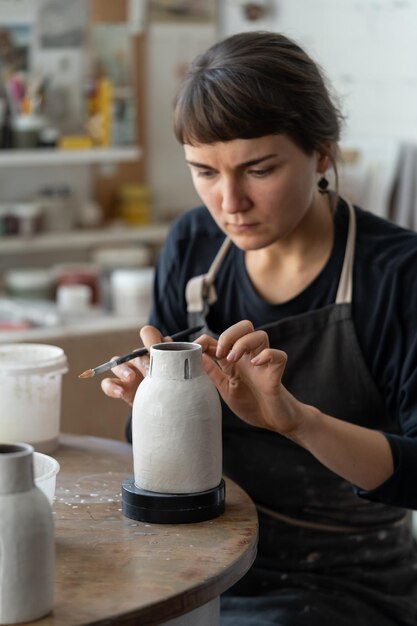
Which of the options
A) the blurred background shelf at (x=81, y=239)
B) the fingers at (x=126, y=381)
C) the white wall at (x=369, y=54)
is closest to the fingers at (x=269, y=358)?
the fingers at (x=126, y=381)

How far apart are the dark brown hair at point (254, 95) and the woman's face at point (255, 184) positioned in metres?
0.02

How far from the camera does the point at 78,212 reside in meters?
4.07

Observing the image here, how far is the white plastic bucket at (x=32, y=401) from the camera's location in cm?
162

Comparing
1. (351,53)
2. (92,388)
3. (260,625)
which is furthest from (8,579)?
(351,53)

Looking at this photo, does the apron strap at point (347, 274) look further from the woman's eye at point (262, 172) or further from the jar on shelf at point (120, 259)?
the jar on shelf at point (120, 259)

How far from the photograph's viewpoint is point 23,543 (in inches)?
41.8

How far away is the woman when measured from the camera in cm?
153

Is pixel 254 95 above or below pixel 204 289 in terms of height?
above

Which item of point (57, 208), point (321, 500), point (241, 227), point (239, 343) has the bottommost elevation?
point (321, 500)

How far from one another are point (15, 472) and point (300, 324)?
0.74 m

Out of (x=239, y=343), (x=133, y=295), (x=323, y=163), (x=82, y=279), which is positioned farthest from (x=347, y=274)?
(x=82, y=279)

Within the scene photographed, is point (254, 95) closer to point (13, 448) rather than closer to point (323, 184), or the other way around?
point (323, 184)

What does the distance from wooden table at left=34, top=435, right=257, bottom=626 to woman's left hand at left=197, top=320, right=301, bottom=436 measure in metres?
0.12

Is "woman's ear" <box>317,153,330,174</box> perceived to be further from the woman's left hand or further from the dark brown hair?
the woman's left hand
